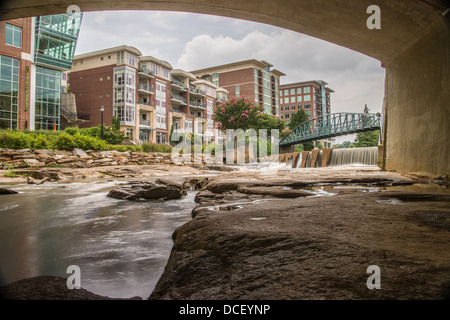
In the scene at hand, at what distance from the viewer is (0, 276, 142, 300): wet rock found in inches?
54.2

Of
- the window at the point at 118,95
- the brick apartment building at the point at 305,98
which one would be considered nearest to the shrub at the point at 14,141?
the window at the point at 118,95

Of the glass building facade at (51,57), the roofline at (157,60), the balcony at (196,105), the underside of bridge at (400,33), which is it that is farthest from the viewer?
the balcony at (196,105)

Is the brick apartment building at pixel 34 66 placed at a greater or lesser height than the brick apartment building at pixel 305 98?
lesser

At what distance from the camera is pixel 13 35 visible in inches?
1029

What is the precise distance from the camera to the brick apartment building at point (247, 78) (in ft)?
213

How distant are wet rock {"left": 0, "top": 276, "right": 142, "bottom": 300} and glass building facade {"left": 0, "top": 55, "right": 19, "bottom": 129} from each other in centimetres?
3136

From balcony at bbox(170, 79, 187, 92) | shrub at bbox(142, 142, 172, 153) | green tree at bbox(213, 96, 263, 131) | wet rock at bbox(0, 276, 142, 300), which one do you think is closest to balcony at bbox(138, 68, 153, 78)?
balcony at bbox(170, 79, 187, 92)

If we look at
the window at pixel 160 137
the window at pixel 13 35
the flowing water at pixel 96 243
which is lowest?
the flowing water at pixel 96 243

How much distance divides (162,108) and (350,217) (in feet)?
149

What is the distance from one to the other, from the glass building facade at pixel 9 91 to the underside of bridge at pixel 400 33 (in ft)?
90.2

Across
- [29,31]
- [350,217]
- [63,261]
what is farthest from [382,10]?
[29,31]

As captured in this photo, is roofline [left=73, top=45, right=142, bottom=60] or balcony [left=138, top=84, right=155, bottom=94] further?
balcony [left=138, top=84, right=155, bottom=94]

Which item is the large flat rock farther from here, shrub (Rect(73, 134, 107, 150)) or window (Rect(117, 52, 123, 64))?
window (Rect(117, 52, 123, 64))

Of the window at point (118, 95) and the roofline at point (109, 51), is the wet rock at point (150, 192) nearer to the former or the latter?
the window at point (118, 95)
